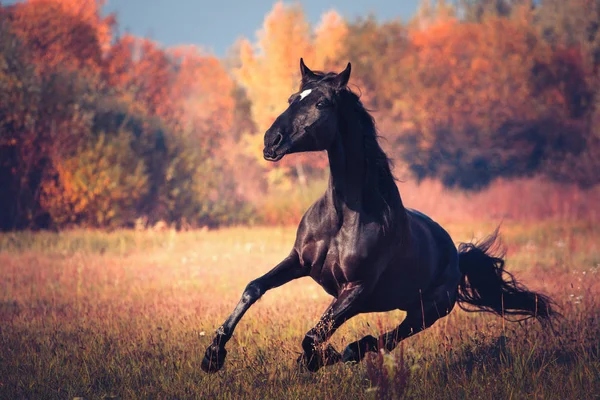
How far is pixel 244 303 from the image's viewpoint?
5.12 m

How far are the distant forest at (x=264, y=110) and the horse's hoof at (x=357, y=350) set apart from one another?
1520 centimetres

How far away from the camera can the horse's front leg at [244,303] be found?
5.02 meters

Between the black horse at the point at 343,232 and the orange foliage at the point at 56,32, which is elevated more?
the orange foliage at the point at 56,32

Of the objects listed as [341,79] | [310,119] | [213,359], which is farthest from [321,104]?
[213,359]

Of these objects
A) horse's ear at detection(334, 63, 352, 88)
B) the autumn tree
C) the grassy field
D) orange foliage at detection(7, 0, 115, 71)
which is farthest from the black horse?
the autumn tree

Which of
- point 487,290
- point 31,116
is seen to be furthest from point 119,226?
point 487,290

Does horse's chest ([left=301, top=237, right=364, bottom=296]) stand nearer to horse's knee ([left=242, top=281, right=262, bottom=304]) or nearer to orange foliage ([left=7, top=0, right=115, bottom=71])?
horse's knee ([left=242, top=281, right=262, bottom=304])

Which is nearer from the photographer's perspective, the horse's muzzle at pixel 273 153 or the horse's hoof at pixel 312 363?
the horse's muzzle at pixel 273 153

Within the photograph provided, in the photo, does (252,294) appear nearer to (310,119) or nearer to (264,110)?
(310,119)

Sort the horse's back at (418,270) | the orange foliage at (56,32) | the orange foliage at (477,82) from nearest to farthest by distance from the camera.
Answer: the horse's back at (418,270)
the orange foliage at (56,32)
the orange foliage at (477,82)

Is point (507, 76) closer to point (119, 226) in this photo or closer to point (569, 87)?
point (569, 87)

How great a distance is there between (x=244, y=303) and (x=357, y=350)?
1.05 meters

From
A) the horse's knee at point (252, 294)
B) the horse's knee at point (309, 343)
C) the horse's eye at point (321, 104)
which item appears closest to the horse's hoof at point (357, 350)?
the horse's knee at point (309, 343)

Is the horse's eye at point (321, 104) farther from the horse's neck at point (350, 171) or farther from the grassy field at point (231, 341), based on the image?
the grassy field at point (231, 341)
